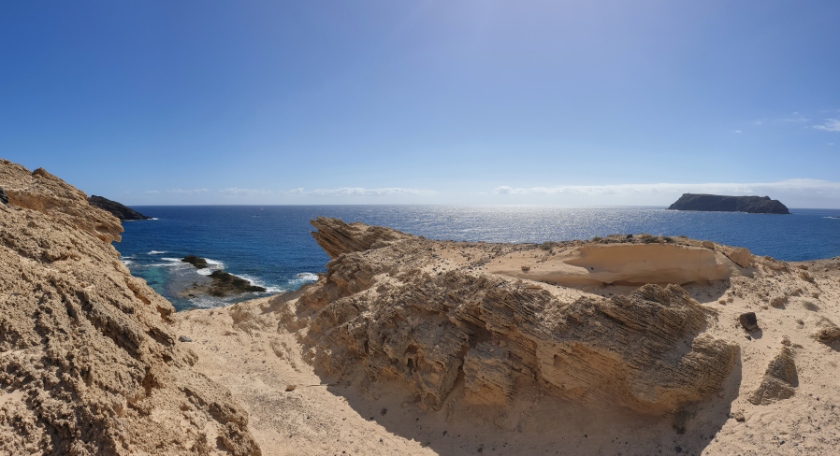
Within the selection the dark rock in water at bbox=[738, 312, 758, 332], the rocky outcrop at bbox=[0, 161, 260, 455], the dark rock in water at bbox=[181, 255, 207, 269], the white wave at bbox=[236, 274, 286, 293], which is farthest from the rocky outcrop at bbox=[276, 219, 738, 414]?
the dark rock in water at bbox=[181, 255, 207, 269]

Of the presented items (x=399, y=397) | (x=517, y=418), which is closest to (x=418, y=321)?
(x=399, y=397)

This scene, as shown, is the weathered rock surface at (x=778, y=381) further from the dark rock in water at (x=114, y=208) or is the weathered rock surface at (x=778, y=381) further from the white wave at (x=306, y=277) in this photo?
the dark rock in water at (x=114, y=208)

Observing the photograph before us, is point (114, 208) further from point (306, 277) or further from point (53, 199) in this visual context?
point (53, 199)

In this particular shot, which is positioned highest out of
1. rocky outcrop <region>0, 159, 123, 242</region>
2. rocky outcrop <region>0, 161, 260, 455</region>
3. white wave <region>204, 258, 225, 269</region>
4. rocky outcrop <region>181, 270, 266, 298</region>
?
rocky outcrop <region>0, 159, 123, 242</region>

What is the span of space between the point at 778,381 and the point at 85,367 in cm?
1998

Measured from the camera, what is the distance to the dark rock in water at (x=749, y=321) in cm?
1630

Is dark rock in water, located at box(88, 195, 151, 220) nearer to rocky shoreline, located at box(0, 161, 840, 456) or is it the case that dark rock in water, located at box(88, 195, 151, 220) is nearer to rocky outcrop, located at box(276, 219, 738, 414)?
rocky shoreline, located at box(0, 161, 840, 456)

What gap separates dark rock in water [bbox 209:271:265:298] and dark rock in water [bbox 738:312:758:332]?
140 feet

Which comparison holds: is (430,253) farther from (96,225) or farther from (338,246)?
(96,225)

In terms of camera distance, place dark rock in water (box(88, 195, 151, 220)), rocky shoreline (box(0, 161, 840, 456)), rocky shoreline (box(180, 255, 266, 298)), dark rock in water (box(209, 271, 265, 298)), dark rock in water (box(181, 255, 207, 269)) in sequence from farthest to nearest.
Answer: dark rock in water (box(88, 195, 151, 220)) < dark rock in water (box(181, 255, 207, 269)) < dark rock in water (box(209, 271, 265, 298)) < rocky shoreline (box(180, 255, 266, 298)) < rocky shoreline (box(0, 161, 840, 456))

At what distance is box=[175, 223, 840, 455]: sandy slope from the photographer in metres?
13.2

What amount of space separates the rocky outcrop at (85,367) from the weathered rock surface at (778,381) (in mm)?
16357

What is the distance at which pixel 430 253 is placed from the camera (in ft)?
86.2

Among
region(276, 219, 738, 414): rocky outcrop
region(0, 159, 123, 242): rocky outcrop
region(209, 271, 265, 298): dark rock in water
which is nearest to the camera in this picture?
region(276, 219, 738, 414): rocky outcrop
